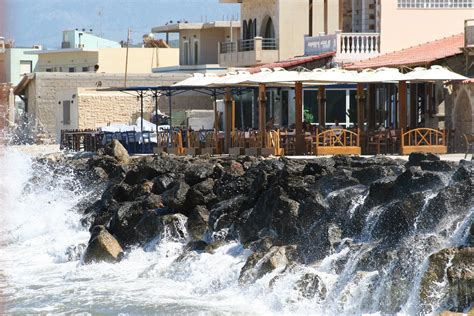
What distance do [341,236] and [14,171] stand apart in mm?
18894

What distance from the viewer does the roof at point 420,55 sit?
28.9 m

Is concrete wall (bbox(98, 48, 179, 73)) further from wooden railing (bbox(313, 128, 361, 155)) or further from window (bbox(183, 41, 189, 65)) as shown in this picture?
wooden railing (bbox(313, 128, 361, 155))

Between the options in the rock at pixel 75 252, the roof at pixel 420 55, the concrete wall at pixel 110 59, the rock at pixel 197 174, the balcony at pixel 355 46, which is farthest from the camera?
the concrete wall at pixel 110 59

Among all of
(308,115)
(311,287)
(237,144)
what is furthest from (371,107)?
(311,287)

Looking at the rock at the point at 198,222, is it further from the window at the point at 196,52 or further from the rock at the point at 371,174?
the window at the point at 196,52

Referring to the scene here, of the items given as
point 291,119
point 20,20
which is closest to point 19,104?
point 291,119

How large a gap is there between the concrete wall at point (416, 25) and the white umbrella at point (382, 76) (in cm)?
963

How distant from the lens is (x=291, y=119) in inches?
1571

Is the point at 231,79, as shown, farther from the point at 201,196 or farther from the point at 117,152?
the point at 201,196

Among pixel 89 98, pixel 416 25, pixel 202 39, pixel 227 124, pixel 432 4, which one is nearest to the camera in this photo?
pixel 227 124

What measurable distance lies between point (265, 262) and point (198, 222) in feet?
15.5

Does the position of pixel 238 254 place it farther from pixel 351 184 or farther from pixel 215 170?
pixel 215 170

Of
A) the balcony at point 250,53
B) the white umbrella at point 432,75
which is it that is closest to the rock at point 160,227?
the white umbrella at point 432,75

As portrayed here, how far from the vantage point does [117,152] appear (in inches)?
1185
